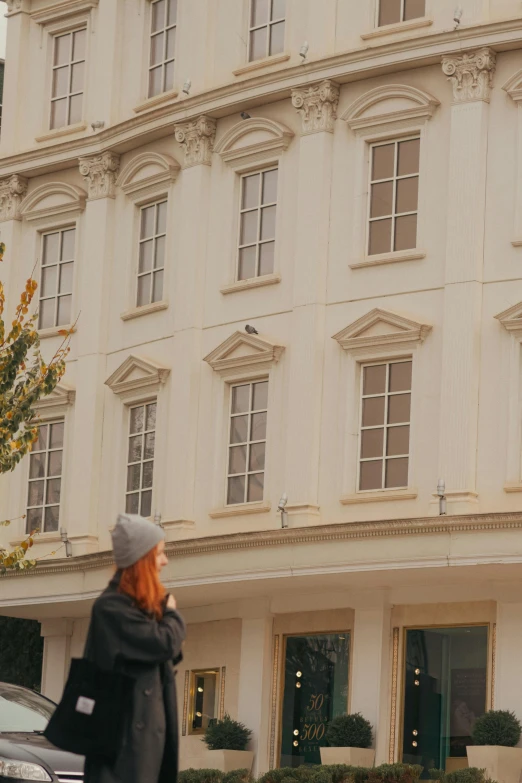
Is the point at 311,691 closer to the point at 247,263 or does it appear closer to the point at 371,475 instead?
the point at 371,475

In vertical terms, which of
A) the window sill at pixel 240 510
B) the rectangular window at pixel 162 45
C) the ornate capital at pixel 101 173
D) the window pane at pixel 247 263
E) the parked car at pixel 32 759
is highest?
the rectangular window at pixel 162 45

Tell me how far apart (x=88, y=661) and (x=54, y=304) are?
82.1 feet

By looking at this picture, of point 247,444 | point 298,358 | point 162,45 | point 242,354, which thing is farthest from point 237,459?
point 162,45

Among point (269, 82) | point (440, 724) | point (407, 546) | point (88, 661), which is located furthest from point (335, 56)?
point (88, 661)

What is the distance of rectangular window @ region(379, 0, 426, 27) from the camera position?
26.9 meters

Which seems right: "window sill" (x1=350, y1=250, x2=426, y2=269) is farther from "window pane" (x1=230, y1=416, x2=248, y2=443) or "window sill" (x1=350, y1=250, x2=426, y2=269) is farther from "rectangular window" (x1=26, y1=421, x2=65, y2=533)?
"rectangular window" (x1=26, y1=421, x2=65, y2=533)

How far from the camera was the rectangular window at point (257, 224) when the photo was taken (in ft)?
92.3

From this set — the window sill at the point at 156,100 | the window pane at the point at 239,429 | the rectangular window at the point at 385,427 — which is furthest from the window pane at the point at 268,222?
the rectangular window at the point at 385,427

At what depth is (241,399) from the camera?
28.1 metres

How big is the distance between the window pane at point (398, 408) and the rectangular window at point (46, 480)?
7.94 meters

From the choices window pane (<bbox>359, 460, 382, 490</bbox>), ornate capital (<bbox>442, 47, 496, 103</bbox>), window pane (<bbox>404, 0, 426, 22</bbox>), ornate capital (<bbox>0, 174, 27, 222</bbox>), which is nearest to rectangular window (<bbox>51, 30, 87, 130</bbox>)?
ornate capital (<bbox>0, 174, 27, 222</bbox>)

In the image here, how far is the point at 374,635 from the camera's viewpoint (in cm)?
2631

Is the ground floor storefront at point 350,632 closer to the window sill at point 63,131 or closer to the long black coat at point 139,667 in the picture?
the window sill at point 63,131

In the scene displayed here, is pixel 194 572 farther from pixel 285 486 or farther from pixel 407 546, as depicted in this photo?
pixel 407 546
